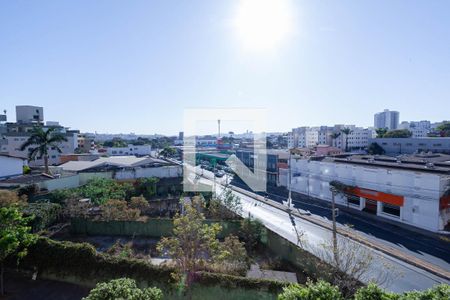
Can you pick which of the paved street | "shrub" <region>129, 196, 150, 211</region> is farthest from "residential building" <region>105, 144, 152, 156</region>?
"shrub" <region>129, 196, 150, 211</region>

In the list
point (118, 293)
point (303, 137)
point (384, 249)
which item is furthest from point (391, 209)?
point (303, 137)

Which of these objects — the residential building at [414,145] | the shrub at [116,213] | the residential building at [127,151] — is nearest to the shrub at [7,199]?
the shrub at [116,213]

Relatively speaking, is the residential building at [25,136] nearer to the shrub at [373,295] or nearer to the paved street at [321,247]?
the paved street at [321,247]

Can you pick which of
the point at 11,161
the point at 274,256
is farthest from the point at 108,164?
the point at 274,256

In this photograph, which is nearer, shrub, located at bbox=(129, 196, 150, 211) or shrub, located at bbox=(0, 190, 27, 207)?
shrub, located at bbox=(0, 190, 27, 207)

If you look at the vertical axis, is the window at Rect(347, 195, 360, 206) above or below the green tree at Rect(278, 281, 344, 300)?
below

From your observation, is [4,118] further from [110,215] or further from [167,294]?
[167,294]

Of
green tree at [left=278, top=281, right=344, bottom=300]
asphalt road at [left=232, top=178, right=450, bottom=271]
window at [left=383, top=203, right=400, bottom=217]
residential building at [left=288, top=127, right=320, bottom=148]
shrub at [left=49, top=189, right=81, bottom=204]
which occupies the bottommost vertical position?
asphalt road at [left=232, top=178, right=450, bottom=271]

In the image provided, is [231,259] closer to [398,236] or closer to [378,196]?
[398,236]

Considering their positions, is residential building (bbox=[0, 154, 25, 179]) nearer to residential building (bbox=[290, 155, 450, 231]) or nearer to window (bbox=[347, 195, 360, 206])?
residential building (bbox=[290, 155, 450, 231])
